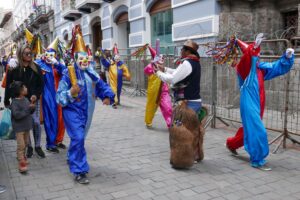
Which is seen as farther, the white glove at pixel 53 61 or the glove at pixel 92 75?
the white glove at pixel 53 61

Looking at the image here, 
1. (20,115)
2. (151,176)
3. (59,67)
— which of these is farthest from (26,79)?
(151,176)

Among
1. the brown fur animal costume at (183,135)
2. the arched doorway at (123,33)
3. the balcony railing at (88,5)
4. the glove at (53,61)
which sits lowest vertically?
the brown fur animal costume at (183,135)

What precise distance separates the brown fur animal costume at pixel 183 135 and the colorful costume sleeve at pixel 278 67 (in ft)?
3.67

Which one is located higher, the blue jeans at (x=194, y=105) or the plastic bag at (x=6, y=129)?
the blue jeans at (x=194, y=105)

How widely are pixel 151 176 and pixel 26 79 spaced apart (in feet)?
7.56

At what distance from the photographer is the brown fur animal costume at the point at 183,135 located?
4.50m

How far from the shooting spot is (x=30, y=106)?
4605 mm

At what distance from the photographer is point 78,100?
14.0ft

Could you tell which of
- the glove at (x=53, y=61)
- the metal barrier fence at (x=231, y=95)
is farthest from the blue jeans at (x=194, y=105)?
the metal barrier fence at (x=231, y=95)

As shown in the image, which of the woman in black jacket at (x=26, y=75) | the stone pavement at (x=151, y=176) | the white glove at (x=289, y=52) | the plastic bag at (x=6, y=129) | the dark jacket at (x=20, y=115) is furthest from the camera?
the woman in black jacket at (x=26, y=75)

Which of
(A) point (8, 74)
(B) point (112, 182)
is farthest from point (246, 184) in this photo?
(A) point (8, 74)

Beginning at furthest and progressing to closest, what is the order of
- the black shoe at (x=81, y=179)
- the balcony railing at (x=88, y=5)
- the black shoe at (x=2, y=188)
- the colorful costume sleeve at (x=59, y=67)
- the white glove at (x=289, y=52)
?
the balcony railing at (x=88, y=5), the colorful costume sleeve at (x=59, y=67), the white glove at (x=289, y=52), the black shoe at (x=81, y=179), the black shoe at (x=2, y=188)

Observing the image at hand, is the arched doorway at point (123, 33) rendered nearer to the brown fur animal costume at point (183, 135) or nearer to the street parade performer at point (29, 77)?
the street parade performer at point (29, 77)

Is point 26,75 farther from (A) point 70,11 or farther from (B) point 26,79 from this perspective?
(A) point 70,11
